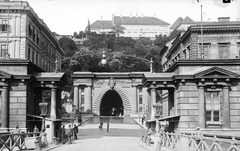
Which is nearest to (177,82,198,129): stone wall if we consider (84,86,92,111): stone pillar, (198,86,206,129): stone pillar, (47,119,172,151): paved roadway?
(198,86,206,129): stone pillar

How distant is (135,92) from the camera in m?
82.9

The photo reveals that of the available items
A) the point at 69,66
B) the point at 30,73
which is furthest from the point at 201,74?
the point at 69,66

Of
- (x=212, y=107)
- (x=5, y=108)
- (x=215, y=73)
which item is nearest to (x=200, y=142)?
(x=212, y=107)

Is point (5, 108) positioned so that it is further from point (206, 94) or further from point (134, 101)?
point (134, 101)

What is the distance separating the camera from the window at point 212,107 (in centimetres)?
3272

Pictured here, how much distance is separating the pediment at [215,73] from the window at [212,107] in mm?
1477

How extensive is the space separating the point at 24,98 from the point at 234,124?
56.9 feet

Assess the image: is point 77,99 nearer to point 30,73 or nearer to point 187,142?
point 30,73

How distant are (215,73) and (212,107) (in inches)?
112

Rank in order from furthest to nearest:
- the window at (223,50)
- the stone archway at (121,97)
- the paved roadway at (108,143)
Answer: the stone archway at (121,97) → the window at (223,50) → the paved roadway at (108,143)

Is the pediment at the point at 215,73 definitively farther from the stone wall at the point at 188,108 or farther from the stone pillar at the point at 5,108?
the stone pillar at the point at 5,108

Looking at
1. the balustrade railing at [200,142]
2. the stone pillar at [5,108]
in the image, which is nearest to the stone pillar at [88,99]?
the stone pillar at [5,108]

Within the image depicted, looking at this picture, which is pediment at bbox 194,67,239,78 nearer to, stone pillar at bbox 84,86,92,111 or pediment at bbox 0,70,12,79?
pediment at bbox 0,70,12,79

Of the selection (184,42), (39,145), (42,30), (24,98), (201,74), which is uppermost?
(42,30)
